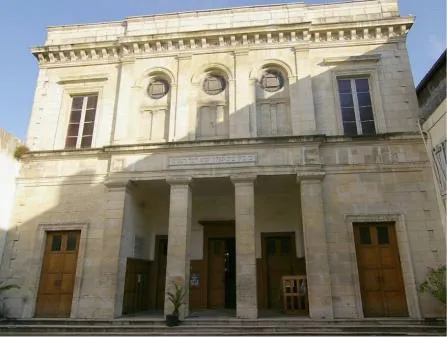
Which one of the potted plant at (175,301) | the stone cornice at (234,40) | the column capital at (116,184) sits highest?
the stone cornice at (234,40)

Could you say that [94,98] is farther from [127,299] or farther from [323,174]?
[323,174]

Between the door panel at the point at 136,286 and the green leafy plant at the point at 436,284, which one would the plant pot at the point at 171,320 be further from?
the green leafy plant at the point at 436,284

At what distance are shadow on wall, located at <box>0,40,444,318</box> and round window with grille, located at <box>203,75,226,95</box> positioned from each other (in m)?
0.04

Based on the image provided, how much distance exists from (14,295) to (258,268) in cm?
816

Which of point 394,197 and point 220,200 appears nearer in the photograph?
point 394,197

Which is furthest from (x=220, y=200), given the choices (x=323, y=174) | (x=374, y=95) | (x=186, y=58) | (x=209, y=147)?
(x=374, y=95)

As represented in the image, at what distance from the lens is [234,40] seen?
12969mm

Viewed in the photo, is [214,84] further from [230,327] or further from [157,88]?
[230,327]

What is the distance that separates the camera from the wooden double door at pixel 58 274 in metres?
11.1

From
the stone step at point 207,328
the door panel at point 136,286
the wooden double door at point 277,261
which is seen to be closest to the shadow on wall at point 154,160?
the door panel at point 136,286

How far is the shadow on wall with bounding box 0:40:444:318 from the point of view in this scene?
11109mm

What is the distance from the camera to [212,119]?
1241 centimetres

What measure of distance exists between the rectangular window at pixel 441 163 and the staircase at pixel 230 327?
146 inches

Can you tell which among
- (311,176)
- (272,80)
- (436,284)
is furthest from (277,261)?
(272,80)
